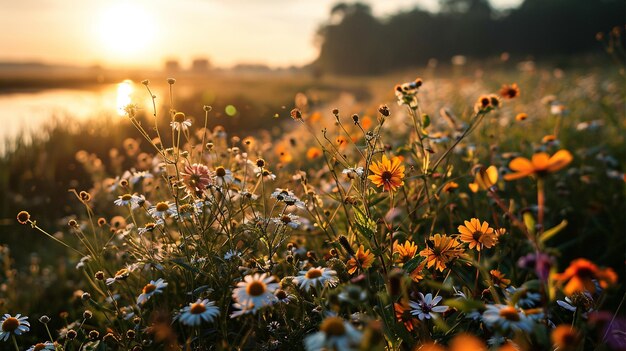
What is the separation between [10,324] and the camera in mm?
1402

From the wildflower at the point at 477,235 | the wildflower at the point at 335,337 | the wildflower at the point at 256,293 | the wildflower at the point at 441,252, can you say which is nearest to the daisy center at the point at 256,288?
the wildflower at the point at 256,293

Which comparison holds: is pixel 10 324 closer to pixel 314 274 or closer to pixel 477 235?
pixel 314 274

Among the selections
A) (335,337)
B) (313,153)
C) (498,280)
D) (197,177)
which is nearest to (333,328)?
(335,337)

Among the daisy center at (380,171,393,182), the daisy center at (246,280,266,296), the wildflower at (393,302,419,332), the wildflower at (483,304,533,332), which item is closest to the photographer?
the wildflower at (483,304,533,332)

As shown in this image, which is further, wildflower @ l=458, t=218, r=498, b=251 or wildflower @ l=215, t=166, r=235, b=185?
wildflower @ l=215, t=166, r=235, b=185

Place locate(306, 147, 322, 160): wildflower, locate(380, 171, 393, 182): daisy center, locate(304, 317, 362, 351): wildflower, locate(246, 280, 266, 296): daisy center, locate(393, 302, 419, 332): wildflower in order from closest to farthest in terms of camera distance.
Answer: locate(304, 317, 362, 351): wildflower < locate(246, 280, 266, 296): daisy center < locate(393, 302, 419, 332): wildflower < locate(380, 171, 393, 182): daisy center < locate(306, 147, 322, 160): wildflower

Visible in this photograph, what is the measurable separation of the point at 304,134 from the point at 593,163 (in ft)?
8.23

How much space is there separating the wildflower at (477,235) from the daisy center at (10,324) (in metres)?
1.33

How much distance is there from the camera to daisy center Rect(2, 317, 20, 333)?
1.40m

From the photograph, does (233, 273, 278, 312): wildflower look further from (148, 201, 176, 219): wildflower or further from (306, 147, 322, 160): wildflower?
(306, 147, 322, 160): wildflower

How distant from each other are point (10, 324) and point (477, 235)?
1394mm

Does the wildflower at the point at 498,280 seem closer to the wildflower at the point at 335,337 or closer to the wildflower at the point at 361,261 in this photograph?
the wildflower at the point at 361,261

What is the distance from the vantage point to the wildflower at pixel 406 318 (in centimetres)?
129

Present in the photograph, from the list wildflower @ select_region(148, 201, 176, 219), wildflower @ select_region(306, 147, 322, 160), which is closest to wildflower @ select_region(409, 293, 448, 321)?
wildflower @ select_region(148, 201, 176, 219)
